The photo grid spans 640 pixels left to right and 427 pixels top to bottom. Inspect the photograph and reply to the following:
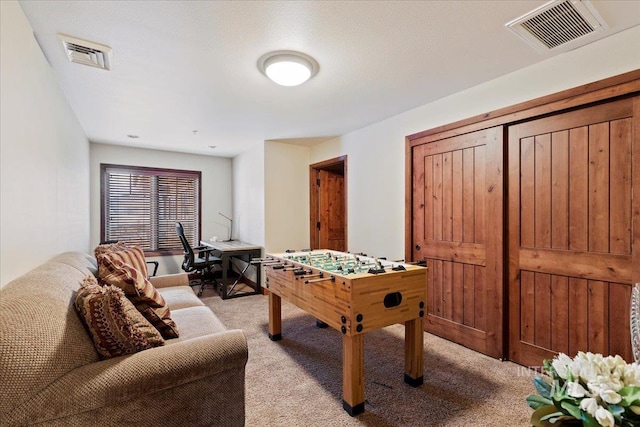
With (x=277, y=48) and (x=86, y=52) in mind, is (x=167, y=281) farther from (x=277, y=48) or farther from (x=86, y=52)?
(x=277, y=48)

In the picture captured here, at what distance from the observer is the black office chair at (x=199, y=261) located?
15.3 feet

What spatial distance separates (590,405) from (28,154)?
2770 millimetres

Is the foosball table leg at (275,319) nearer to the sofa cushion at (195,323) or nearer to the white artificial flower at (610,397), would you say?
the sofa cushion at (195,323)

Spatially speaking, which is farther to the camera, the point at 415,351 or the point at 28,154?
the point at 415,351

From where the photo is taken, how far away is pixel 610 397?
688 mm

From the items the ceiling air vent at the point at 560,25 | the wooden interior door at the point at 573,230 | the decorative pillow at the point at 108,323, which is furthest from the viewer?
the wooden interior door at the point at 573,230

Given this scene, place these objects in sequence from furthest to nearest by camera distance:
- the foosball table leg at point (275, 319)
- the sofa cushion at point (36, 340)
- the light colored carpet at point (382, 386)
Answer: the foosball table leg at point (275, 319) < the light colored carpet at point (382, 386) < the sofa cushion at point (36, 340)

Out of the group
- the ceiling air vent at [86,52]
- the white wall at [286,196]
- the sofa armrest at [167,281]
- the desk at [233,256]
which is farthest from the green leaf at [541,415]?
the white wall at [286,196]

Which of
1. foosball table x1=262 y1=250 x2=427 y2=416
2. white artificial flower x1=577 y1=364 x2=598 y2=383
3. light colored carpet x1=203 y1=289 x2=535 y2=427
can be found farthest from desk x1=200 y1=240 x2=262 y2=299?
white artificial flower x1=577 y1=364 x2=598 y2=383

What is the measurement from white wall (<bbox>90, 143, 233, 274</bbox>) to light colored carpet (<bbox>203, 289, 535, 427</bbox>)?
3.24 meters

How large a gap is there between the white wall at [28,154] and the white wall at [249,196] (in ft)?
7.92

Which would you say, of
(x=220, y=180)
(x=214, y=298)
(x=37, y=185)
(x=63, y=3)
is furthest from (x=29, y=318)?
(x=220, y=180)

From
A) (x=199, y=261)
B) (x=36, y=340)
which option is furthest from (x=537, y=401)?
(x=199, y=261)

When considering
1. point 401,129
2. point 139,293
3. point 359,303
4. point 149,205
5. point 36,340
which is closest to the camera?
point 36,340
